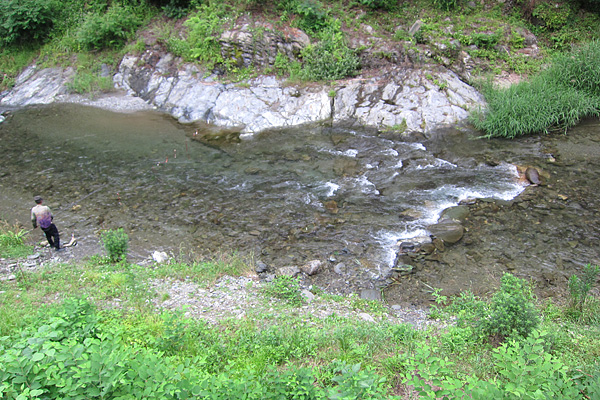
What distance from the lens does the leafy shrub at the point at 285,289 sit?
8.01 meters

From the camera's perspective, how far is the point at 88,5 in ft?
86.6

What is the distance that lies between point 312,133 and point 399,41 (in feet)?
23.2

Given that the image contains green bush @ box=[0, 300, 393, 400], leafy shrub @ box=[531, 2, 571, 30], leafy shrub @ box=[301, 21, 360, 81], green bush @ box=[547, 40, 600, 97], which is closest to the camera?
green bush @ box=[0, 300, 393, 400]

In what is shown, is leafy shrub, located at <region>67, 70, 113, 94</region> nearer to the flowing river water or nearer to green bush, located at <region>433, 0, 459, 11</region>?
the flowing river water

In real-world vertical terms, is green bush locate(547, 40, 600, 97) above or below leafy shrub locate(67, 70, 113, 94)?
above

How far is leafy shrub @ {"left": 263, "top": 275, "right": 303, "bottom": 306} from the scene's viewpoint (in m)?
8.01

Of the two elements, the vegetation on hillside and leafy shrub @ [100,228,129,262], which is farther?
the vegetation on hillside

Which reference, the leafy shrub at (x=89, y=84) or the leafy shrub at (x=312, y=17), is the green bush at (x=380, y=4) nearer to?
the leafy shrub at (x=312, y=17)

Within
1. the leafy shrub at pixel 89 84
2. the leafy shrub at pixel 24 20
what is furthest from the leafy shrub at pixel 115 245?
the leafy shrub at pixel 24 20

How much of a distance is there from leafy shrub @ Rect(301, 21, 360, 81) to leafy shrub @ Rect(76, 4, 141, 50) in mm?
11751

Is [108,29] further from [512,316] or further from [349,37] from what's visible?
[512,316]

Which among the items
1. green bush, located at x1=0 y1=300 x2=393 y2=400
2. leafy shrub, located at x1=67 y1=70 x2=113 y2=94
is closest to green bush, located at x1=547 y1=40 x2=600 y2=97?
green bush, located at x1=0 y1=300 x2=393 y2=400

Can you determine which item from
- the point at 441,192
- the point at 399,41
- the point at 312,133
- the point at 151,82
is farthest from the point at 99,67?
the point at 441,192

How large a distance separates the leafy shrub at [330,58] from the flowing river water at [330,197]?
3803 millimetres
